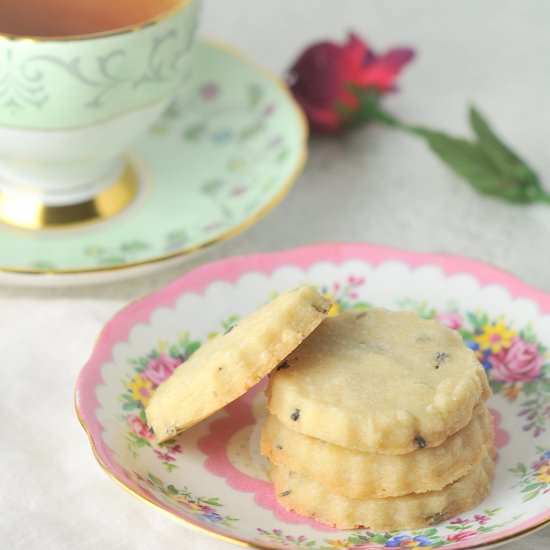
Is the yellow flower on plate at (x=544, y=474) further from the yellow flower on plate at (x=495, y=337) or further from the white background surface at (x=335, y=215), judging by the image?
the yellow flower on plate at (x=495, y=337)

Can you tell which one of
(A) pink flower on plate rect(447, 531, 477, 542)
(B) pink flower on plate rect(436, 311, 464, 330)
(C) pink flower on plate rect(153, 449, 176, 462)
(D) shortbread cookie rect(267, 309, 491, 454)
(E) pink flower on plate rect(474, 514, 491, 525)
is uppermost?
(D) shortbread cookie rect(267, 309, 491, 454)

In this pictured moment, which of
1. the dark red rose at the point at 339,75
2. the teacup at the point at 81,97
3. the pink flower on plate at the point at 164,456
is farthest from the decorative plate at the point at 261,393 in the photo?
the dark red rose at the point at 339,75

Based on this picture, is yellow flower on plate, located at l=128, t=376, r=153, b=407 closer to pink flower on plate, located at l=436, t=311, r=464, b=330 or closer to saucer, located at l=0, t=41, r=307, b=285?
saucer, located at l=0, t=41, r=307, b=285

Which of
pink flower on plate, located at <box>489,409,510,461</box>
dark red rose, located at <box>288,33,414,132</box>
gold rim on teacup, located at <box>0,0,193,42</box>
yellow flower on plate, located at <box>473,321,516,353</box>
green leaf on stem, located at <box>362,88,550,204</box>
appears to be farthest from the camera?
dark red rose, located at <box>288,33,414,132</box>

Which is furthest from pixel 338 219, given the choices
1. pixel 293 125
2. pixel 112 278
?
pixel 112 278

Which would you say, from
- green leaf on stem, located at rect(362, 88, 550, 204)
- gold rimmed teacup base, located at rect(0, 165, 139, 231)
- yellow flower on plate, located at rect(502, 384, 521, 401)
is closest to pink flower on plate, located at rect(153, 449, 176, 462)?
yellow flower on plate, located at rect(502, 384, 521, 401)

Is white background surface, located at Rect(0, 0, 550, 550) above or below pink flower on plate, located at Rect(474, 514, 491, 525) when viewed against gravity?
below

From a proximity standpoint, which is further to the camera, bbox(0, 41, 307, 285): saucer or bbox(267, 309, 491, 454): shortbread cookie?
bbox(0, 41, 307, 285): saucer
